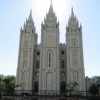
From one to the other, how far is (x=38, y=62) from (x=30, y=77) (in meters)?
5.90

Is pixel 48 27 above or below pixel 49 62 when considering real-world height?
above

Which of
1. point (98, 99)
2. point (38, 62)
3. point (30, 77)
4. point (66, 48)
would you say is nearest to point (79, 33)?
point (66, 48)

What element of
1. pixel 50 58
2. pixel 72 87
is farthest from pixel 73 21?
pixel 72 87

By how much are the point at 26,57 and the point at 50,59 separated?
6.82 meters

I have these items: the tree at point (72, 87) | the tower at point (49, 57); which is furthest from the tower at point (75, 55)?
the tower at point (49, 57)

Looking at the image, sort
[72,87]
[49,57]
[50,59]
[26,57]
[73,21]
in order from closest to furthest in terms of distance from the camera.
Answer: [72,87], [50,59], [49,57], [26,57], [73,21]

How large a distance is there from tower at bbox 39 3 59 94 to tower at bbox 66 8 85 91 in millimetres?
3266

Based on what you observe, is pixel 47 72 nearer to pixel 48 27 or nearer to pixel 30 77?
pixel 30 77

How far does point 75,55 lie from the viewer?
51.5 metres

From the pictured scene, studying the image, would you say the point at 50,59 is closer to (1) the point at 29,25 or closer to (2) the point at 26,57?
(2) the point at 26,57

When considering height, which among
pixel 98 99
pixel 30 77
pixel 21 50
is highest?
pixel 21 50

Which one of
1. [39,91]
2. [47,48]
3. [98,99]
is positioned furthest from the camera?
[47,48]

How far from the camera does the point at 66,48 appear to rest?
5303 centimetres

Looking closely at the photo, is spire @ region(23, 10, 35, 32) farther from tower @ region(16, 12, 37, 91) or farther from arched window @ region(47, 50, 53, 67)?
arched window @ region(47, 50, 53, 67)
